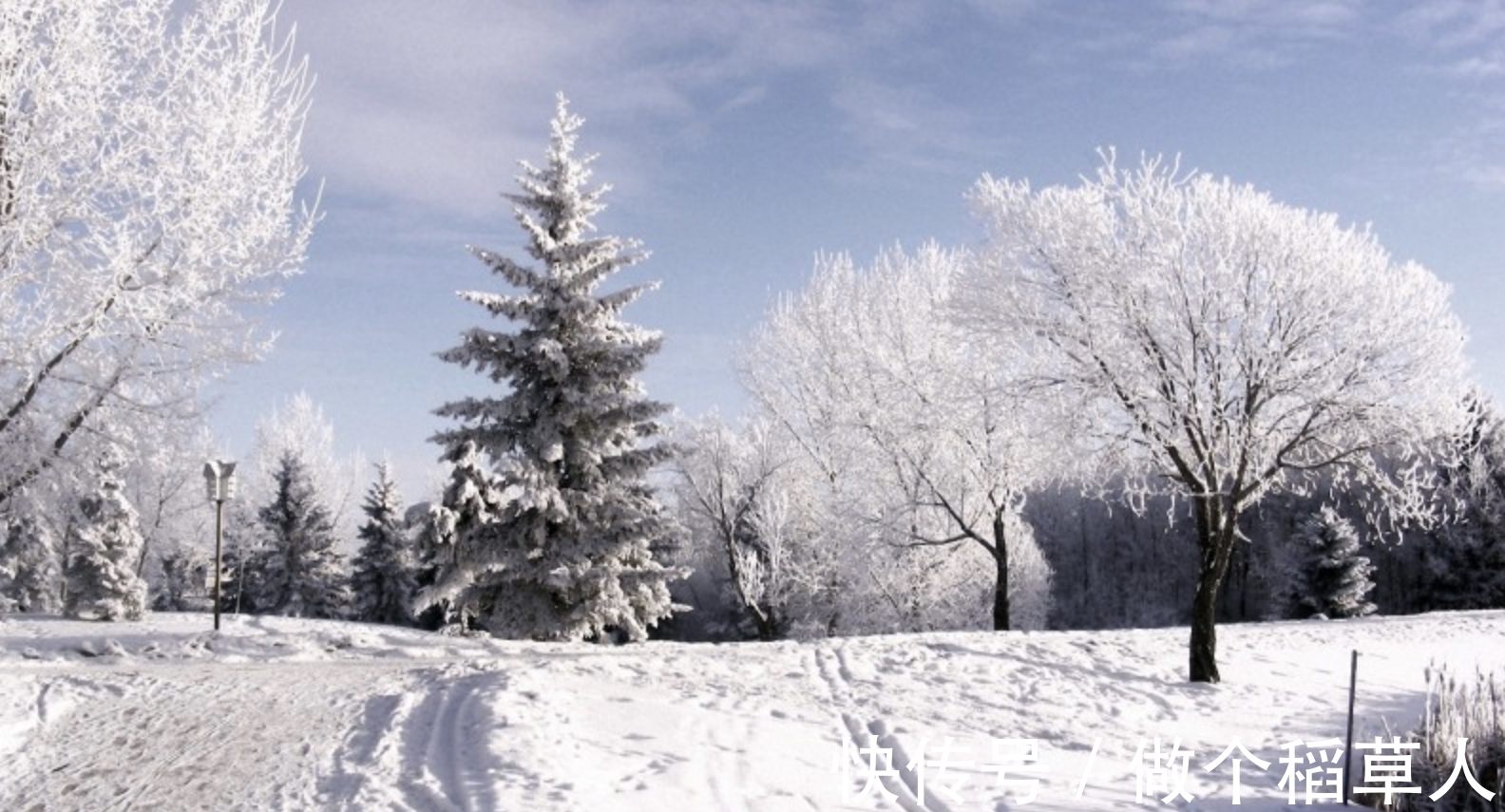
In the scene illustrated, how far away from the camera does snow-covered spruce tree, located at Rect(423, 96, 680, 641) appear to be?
18781 millimetres

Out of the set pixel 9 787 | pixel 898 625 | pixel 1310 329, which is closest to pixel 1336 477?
pixel 1310 329

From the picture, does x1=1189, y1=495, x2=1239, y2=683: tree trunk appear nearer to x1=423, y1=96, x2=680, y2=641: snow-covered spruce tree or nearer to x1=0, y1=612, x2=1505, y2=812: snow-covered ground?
x1=0, y1=612, x2=1505, y2=812: snow-covered ground

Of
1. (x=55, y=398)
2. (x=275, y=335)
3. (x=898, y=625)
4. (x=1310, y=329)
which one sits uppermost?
(x=1310, y=329)

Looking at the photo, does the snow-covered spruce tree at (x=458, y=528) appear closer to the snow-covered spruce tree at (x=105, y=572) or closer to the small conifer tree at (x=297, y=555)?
the snow-covered spruce tree at (x=105, y=572)

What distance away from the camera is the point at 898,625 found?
28.5 metres

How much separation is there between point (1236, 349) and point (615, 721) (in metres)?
10.5

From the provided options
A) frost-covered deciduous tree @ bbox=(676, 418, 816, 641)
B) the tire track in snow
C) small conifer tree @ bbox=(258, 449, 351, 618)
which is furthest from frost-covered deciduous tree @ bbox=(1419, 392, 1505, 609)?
small conifer tree @ bbox=(258, 449, 351, 618)

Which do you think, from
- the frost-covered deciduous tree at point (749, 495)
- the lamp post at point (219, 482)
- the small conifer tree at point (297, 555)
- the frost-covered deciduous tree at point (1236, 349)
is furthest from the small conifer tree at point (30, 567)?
the frost-covered deciduous tree at point (1236, 349)

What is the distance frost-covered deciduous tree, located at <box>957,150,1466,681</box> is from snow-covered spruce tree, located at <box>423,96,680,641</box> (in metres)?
7.96

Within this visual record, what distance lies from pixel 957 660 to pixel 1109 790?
16.5 feet

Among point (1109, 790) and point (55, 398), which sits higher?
point (55, 398)

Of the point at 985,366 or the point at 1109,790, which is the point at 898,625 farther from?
the point at 1109,790

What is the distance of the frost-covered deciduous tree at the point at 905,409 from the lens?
23094 mm

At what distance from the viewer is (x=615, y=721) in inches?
380
